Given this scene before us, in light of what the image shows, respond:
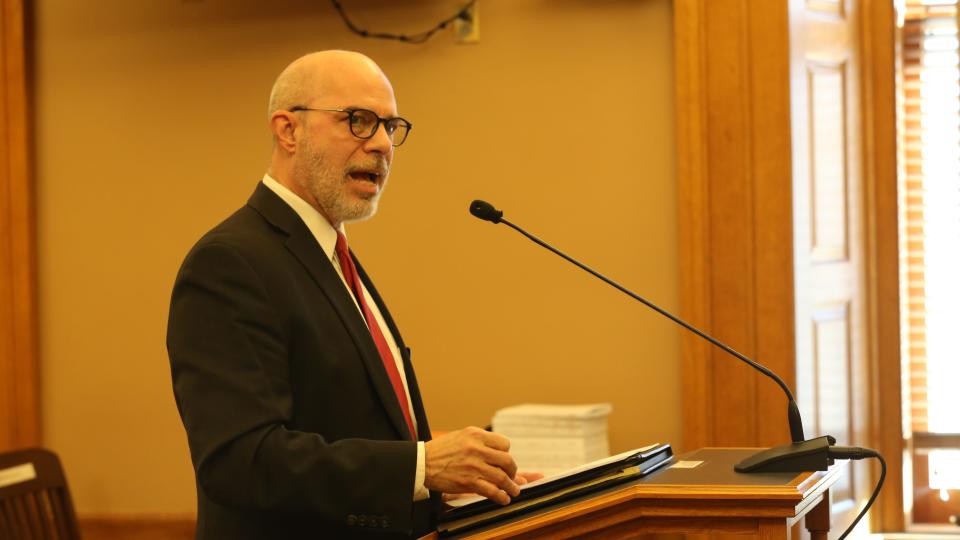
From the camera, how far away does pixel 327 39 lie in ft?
11.2

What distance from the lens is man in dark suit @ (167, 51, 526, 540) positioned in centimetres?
149

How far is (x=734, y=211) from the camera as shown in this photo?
3.08 m

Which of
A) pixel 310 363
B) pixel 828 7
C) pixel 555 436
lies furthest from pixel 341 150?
pixel 828 7

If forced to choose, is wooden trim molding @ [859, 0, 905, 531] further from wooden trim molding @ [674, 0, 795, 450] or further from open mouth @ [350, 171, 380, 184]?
open mouth @ [350, 171, 380, 184]

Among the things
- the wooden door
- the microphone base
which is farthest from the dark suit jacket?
the wooden door

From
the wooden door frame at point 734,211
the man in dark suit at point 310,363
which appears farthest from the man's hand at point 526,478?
the wooden door frame at point 734,211

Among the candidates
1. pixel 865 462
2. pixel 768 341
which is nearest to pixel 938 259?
pixel 865 462

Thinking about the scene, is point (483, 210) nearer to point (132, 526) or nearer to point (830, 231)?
point (830, 231)

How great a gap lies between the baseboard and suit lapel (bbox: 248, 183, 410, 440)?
202 cm

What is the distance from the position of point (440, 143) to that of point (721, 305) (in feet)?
3.12

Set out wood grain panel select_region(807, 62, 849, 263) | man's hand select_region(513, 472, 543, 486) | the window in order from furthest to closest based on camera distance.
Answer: the window, wood grain panel select_region(807, 62, 849, 263), man's hand select_region(513, 472, 543, 486)

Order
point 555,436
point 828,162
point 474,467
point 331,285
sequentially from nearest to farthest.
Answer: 1. point 474,467
2. point 331,285
3. point 555,436
4. point 828,162

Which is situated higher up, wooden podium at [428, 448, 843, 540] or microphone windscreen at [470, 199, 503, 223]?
microphone windscreen at [470, 199, 503, 223]

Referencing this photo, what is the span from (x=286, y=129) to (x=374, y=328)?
Result: 365mm
